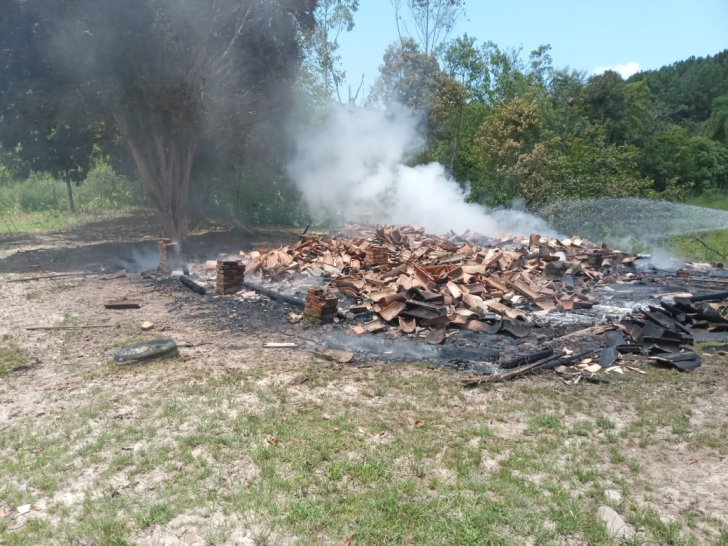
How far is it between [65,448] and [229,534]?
5.35 feet

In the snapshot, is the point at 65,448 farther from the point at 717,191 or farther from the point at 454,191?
the point at 717,191

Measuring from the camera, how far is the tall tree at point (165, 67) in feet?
35.8

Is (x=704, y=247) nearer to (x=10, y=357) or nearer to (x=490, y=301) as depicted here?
(x=490, y=301)

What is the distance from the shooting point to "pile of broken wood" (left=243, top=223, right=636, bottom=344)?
6.77m

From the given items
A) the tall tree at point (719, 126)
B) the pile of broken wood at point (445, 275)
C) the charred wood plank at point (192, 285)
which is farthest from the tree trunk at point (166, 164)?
the tall tree at point (719, 126)

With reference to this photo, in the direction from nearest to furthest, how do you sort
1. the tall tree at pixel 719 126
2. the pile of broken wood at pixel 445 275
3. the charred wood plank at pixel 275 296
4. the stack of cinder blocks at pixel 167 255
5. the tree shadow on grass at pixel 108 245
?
the pile of broken wood at pixel 445 275 < the charred wood plank at pixel 275 296 < the stack of cinder blocks at pixel 167 255 < the tree shadow on grass at pixel 108 245 < the tall tree at pixel 719 126

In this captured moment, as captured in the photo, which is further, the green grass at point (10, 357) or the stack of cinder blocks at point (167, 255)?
the stack of cinder blocks at point (167, 255)

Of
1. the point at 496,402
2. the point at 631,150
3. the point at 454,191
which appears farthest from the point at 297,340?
the point at 631,150

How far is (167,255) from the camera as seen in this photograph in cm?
1025

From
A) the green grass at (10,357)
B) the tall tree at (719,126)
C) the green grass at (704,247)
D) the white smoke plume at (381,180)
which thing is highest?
the tall tree at (719,126)

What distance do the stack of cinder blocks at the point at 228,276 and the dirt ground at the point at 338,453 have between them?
2859 mm

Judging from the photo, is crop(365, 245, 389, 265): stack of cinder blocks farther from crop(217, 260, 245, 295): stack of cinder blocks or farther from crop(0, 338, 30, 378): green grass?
crop(0, 338, 30, 378): green grass

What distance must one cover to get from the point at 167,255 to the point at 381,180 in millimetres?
7800

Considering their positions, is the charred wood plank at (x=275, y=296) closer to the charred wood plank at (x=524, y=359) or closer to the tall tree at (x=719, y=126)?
the charred wood plank at (x=524, y=359)
